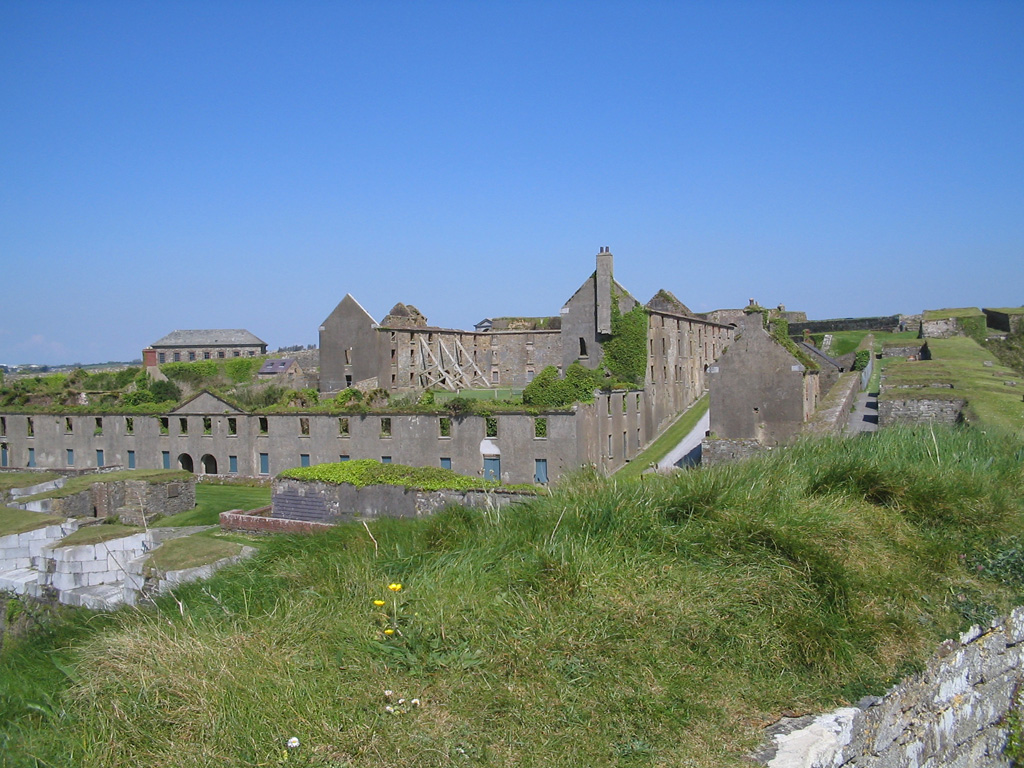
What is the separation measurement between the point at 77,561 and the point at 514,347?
48704mm

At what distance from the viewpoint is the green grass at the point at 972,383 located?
14.7m

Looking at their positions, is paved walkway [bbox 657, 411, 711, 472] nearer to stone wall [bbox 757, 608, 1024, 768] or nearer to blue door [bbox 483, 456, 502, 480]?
blue door [bbox 483, 456, 502, 480]

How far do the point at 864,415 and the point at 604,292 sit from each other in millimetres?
20314

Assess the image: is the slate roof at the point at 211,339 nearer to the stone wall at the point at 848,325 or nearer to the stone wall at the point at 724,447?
the stone wall at the point at 848,325

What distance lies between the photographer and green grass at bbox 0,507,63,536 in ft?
56.1

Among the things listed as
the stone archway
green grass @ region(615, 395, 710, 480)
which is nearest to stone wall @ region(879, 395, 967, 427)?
green grass @ region(615, 395, 710, 480)

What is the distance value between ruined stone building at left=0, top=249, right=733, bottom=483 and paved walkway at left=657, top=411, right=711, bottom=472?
2530mm

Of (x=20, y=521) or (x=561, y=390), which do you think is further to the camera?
(x=561, y=390)

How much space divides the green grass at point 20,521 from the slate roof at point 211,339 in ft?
290

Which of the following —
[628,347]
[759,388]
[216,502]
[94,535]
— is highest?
[628,347]

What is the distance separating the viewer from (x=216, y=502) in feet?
101

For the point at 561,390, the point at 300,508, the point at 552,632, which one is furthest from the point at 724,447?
the point at 552,632

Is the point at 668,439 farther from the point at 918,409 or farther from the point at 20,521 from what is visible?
the point at 20,521

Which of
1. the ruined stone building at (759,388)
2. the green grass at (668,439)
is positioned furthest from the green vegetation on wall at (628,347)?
the ruined stone building at (759,388)
